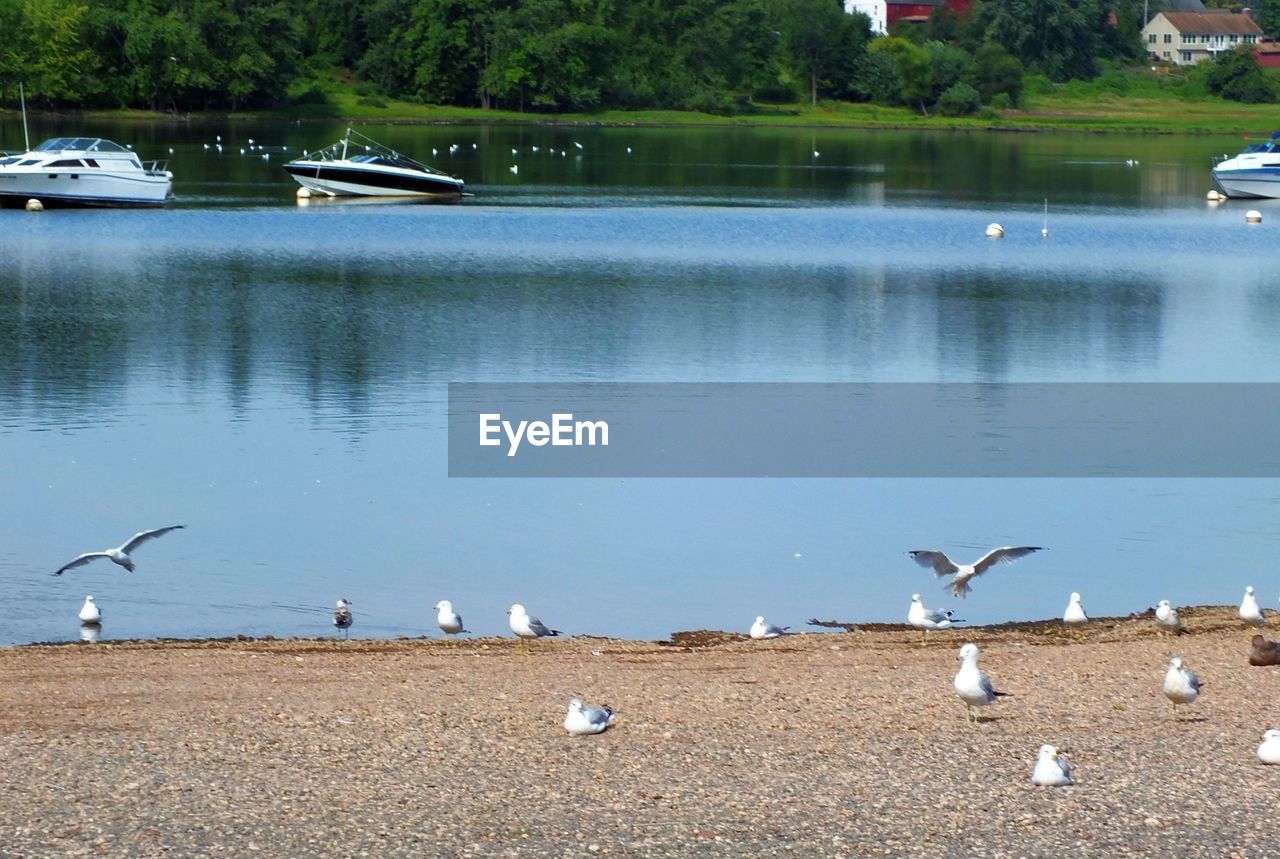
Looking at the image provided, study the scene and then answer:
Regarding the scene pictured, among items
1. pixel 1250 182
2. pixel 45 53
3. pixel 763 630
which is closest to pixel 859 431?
pixel 763 630

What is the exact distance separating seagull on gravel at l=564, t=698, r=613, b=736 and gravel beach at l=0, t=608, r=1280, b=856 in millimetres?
141

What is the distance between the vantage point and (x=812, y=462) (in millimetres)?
24719

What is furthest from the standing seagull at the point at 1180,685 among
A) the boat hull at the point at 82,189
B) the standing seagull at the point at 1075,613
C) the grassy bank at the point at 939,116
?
the grassy bank at the point at 939,116

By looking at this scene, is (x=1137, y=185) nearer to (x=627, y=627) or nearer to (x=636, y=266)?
(x=636, y=266)

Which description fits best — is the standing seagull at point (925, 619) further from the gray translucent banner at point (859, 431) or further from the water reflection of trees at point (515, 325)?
the water reflection of trees at point (515, 325)

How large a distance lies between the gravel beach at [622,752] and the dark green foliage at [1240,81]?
145829mm

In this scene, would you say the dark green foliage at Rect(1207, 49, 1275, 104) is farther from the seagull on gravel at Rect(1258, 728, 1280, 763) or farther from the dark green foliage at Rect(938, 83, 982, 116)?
the seagull on gravel at Rect(1258, 728, 1280, 763)

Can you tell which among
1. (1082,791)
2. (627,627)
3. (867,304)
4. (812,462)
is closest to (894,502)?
(812,462)

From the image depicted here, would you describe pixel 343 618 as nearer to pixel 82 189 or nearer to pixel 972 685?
pixel 972 685

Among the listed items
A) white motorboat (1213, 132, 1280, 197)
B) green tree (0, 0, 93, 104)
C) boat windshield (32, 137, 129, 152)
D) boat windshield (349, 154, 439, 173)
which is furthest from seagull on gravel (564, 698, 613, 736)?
green tree (0, 0, 93, 104)

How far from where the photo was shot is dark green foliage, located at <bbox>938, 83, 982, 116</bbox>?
470ft

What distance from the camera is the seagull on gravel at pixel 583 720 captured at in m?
12.4

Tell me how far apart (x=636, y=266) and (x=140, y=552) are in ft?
97.4

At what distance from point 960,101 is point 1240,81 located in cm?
2585
